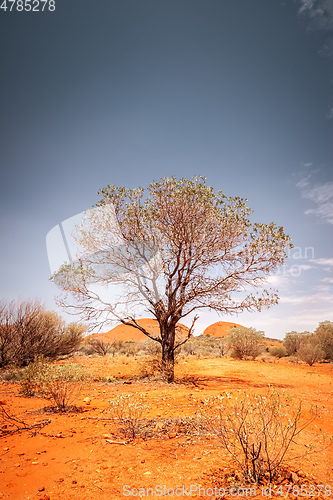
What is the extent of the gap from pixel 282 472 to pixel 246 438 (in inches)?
21.9

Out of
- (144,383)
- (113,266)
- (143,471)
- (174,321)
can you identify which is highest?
(113,266)

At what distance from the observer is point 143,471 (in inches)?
125

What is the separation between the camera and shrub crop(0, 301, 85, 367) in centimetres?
1381

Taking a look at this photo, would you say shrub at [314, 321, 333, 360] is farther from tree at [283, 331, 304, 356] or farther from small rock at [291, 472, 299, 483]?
small rock at [291, 472, 299, 483]

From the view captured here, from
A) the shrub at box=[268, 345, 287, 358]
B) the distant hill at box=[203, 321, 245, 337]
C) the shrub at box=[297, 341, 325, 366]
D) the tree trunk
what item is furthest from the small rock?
the distant hill at box=[203, 321, 245, 337]

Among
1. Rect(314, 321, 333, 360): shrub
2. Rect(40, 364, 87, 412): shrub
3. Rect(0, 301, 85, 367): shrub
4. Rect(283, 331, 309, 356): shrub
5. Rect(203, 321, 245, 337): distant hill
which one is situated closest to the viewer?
Rect(40, 364, 87, 412): shrub

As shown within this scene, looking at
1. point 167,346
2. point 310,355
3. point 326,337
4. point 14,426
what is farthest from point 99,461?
point 326,337

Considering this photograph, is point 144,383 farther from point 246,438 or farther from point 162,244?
point 246,438

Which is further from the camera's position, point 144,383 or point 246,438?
point 144,383

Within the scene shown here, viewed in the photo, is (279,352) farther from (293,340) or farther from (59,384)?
(59,384)

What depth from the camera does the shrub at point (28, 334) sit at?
544 inches

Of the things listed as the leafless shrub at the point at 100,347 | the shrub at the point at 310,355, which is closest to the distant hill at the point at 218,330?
the leafless shrub at the point at 100,347

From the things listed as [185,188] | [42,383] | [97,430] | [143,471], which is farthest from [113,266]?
[143,471]

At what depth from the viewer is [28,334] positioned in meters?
14.9
